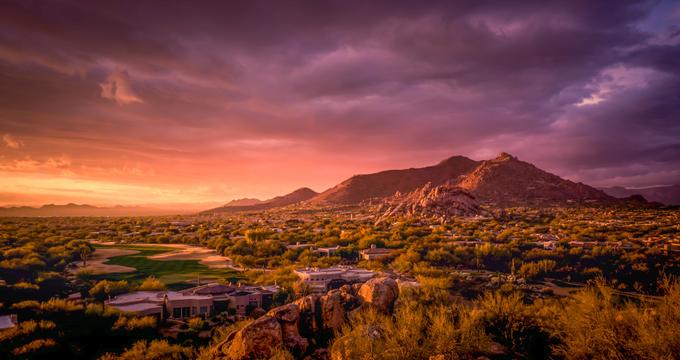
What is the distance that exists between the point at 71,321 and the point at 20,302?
5452 mm

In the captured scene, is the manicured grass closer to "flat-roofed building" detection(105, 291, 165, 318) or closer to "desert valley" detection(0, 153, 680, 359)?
"desert valley" detection(0, 153, 680, 359)

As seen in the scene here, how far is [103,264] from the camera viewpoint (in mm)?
38375

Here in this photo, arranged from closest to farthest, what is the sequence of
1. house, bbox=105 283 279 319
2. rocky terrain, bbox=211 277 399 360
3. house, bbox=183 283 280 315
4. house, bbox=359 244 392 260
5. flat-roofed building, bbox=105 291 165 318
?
rocky terrain, bbox=211 277 399 360 < flat-roofed building, bbox=105 291 165 318 < house, bbox=105 283 279 319 < house, bbox=183 283 280 315 < house, bbox=359 244 392 260

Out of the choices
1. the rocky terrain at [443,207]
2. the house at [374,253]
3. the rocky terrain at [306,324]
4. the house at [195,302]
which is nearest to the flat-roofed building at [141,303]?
the house at [195,302]

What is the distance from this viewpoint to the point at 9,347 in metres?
16.2

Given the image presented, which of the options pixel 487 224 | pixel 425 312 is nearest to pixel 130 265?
pixel 425 312

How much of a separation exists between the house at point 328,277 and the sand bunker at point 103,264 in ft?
55.6

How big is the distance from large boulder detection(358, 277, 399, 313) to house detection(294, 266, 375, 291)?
1071cm

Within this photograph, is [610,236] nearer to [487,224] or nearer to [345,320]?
[487,224]

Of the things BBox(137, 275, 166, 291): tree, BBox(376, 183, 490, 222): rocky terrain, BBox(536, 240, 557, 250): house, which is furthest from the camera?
BBox(376, 183, 490, 222): rocky terrain

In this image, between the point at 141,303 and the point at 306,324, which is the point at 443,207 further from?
the point at 306,324

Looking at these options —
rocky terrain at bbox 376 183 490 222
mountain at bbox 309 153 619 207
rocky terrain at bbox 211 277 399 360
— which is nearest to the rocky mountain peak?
mountain at bbox 309 153 619 207

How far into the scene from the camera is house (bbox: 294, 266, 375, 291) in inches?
1086

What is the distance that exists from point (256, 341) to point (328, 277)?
55.8ft
